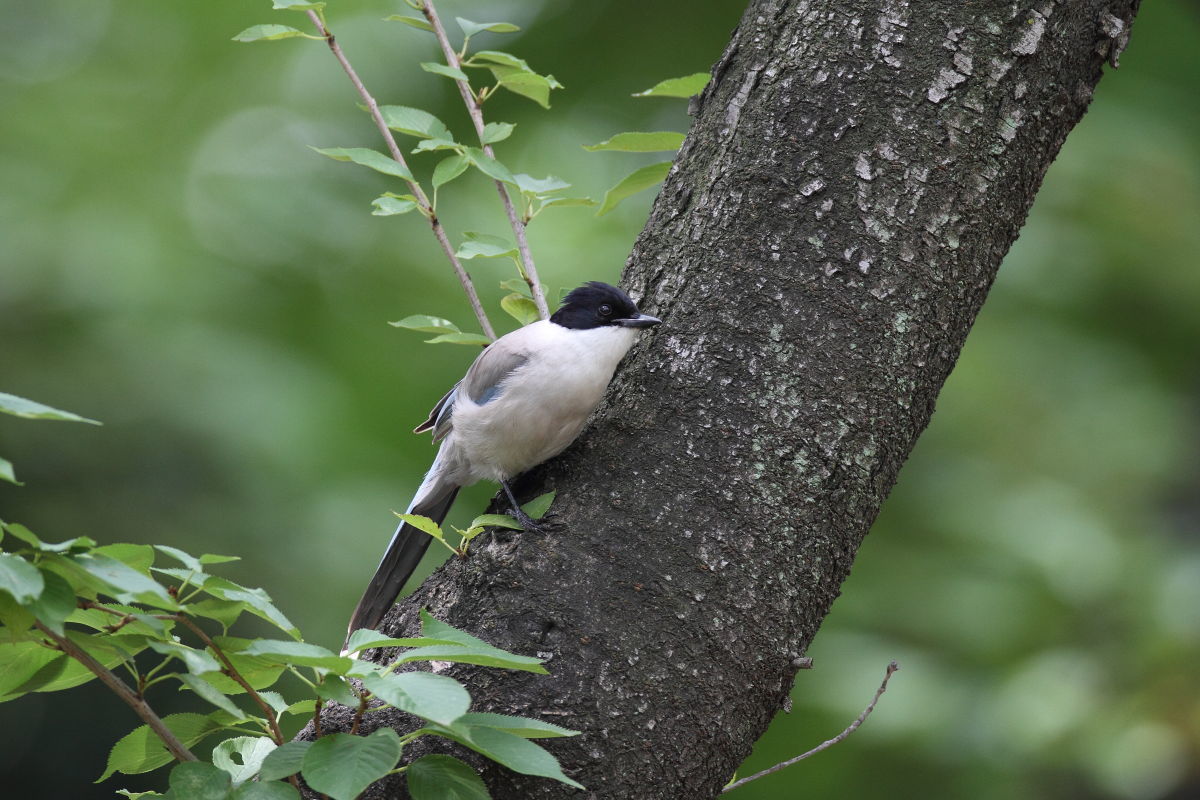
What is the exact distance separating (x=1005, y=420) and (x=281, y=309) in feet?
9.42

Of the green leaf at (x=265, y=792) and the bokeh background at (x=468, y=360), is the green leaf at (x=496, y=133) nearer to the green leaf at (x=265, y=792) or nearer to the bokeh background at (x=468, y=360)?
the green leaf at (x=265, y=792)

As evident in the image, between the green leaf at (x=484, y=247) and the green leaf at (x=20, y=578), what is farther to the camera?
the green leaf at (x=484, y=247)

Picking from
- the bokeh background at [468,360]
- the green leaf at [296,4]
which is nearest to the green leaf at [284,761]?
the green leaf at [296,4]

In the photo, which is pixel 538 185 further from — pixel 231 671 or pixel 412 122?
pixel 231 671

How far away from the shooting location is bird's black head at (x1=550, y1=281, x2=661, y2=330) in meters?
2.00

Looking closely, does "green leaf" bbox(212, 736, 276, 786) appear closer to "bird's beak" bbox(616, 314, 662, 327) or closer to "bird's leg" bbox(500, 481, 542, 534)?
"bird's leg" bbox(500, 481, 542, 534)

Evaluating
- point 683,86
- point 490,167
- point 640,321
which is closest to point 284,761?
point 640,321

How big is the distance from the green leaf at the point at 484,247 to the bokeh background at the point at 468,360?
5.74ft

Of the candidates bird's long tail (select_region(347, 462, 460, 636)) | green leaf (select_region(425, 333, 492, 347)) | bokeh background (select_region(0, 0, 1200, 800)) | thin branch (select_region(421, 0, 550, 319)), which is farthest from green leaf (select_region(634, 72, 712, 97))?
bokeh background (select_region(0, 0, 1200, 800))

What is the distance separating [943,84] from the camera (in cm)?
175

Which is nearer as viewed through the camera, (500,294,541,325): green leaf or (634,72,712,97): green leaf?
(634,72,712,97): green leaf

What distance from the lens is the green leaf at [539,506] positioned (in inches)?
67.6

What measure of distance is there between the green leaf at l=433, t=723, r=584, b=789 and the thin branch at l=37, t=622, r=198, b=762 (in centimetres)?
36

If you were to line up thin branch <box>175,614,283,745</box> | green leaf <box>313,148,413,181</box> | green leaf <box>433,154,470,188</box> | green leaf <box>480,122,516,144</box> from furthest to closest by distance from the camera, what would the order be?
green leaf <box>480,122,516,144</box> < green leaf <box>433,154,470,188</box> < green leaf <box>313,148,413,181</box> < thin branch <box>175,614,283,745</box>
